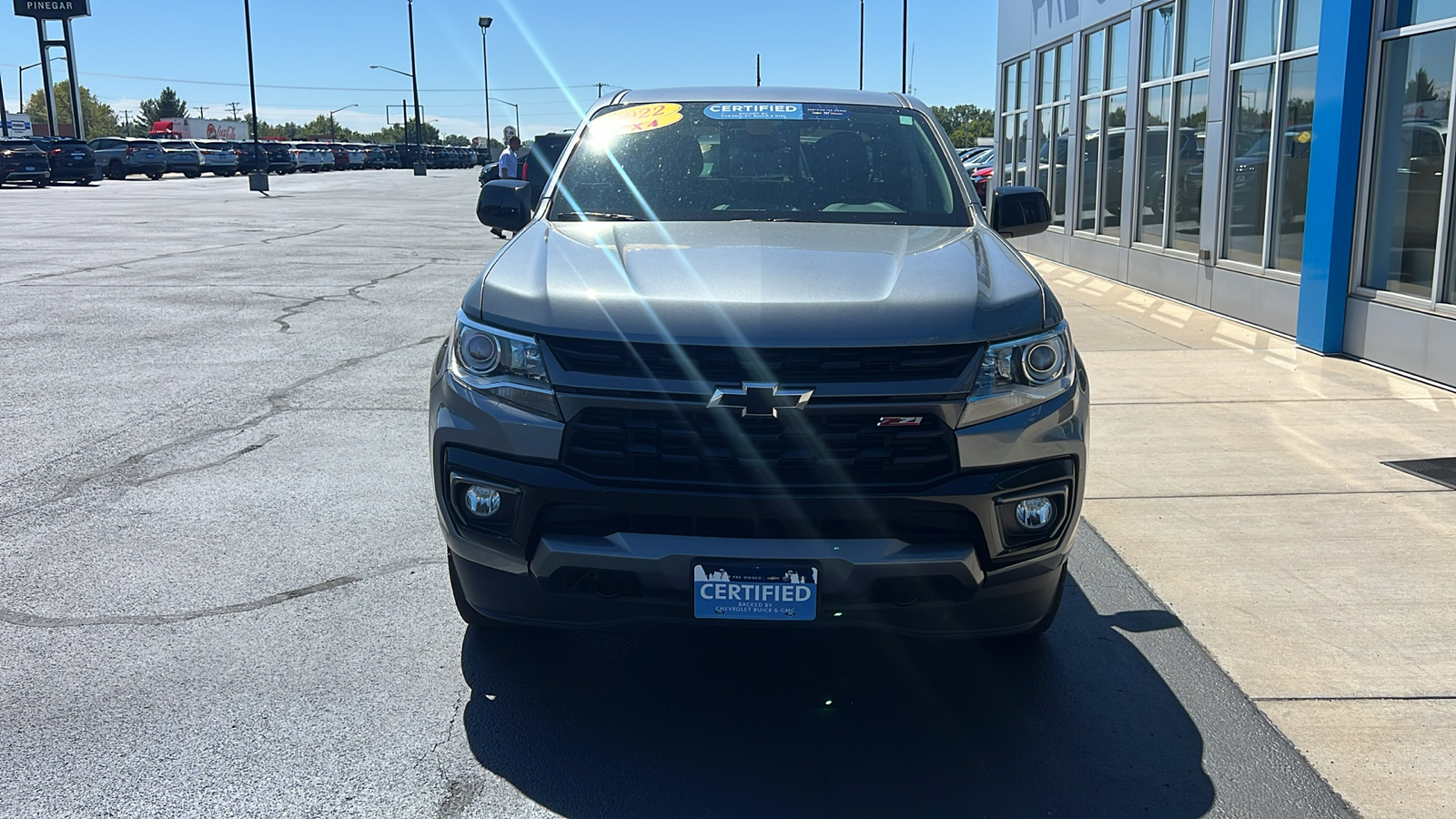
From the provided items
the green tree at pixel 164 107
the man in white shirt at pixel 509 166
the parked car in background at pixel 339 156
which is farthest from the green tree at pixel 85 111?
the man in white shirt at pixel 509 166

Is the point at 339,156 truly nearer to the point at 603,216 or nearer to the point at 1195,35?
the point at 1195,35

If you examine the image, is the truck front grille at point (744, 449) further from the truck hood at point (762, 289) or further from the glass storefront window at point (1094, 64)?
the glass storefront window at point (1094, 64)

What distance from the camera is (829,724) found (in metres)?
3.42

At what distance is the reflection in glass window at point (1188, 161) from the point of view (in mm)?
12703

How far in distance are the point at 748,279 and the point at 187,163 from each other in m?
59.1

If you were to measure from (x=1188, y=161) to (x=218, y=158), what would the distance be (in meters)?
54.4

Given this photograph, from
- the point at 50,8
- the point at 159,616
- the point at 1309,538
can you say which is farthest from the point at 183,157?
the point at 1309,538

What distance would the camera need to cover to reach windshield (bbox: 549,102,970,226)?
14.3ft

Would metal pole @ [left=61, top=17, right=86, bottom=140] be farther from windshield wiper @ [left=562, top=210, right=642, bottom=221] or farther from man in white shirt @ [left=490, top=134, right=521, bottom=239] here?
windshield wiper @ [left=562, top=210, right=642, bottom=221]

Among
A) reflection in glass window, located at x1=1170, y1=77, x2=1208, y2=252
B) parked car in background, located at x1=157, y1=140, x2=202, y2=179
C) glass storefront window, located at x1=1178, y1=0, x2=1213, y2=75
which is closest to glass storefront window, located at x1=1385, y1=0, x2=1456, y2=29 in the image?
glass storefront window, located at x1=1178, y1=0, x2=1213, y2=75

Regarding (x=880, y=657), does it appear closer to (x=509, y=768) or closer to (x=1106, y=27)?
(x=509, y=768)

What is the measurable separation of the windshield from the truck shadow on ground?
1510mm

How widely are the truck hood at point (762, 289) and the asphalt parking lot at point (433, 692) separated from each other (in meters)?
0.83

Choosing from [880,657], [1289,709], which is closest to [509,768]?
[880,657]
